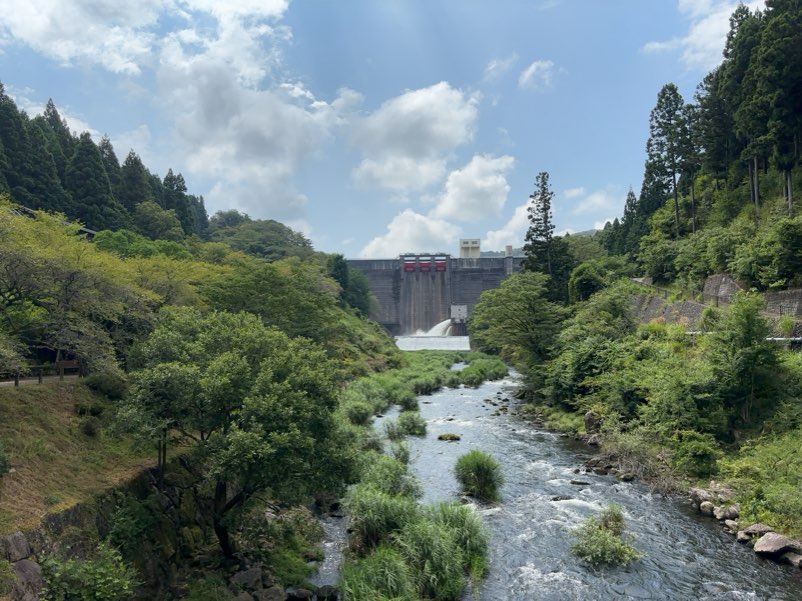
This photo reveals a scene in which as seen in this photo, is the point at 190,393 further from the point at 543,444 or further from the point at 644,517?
the point at 543,444

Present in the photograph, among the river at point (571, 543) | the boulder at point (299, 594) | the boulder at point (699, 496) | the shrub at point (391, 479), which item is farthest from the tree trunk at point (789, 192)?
the boulder at point (299, 594)

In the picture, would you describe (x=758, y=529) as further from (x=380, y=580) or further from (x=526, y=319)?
(x=526, y=319)

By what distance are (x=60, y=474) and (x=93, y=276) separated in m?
7.01

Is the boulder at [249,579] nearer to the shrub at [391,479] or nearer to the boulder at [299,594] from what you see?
the boulder at [299,594]

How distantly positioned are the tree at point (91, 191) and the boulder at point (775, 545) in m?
52.7

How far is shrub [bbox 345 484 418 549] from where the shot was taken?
15242mm

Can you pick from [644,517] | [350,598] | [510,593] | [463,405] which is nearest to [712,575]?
[644,517]

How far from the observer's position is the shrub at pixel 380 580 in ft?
40.3

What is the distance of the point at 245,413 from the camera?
1291 centimetres

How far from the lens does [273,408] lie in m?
13.1

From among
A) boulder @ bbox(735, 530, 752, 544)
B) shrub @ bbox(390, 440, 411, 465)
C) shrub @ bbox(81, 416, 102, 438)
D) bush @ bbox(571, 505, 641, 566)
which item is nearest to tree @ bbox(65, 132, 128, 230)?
shrub @ bbox(81, 416, 102, 438)

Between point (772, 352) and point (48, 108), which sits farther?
point (48, 108)

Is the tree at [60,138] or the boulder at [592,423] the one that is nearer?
the boulder at [592,423]

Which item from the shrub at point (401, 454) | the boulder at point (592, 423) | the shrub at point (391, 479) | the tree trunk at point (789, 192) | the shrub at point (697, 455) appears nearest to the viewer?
the shrub at point (391, 479)
